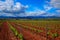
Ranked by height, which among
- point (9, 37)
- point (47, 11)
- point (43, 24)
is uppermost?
point (47, 11)

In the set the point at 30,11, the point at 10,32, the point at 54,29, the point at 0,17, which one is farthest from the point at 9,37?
the point at 54,29

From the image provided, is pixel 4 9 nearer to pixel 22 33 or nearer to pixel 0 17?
pixel 0 17

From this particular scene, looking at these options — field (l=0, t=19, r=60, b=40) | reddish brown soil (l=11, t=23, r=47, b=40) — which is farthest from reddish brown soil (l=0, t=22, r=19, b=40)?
reddish brown soil (l=11, t=23, r=47, b=40)

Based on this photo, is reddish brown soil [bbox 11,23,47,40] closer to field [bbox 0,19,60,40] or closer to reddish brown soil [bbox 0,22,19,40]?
field [bbox 0,19,60,40]

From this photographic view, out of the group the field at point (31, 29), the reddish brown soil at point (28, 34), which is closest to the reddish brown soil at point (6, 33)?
the field at point (31, 29)

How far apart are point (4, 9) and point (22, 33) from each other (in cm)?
52

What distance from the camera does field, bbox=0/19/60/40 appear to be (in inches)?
119

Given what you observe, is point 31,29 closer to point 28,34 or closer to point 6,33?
point 28,34

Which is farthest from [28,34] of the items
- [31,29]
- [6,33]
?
[6,33]

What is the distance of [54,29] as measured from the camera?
3.07 meters

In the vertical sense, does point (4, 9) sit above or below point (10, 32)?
above

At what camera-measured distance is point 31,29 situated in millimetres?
3076

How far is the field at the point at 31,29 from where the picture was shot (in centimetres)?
303

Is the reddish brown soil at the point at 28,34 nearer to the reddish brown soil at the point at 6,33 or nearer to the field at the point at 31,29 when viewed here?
the field at the point at 31,29
